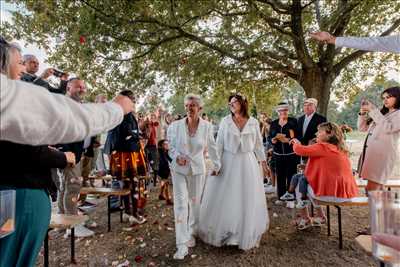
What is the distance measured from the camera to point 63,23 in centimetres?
691

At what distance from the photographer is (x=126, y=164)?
234 inches

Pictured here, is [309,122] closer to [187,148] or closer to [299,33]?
[187,148]

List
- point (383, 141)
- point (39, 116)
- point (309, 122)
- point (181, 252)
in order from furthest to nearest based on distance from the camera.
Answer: point (309, 122) < point (383, 141) < point (181, 252) < point (39, 116)

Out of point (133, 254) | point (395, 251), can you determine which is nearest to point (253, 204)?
point (133, 254)

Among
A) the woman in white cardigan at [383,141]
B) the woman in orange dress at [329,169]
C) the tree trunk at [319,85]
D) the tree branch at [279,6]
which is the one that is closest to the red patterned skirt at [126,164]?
the woman in orange dress at [329,169]

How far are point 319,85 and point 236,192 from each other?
7.13m

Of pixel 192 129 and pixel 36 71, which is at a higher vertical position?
pixel 36 71

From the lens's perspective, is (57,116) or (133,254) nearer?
(57,116)

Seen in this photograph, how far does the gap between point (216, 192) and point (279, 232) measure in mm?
1488

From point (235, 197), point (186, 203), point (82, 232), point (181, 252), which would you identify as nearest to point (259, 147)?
point (235, 197)

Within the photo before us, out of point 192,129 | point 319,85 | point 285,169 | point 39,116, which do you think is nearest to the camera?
point 39,116

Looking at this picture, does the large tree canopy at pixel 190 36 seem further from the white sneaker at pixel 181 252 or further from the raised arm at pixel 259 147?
the white sneaker at pixel 181 252

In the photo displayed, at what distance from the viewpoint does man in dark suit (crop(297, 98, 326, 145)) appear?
6.66m

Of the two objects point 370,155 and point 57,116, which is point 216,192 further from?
point 57,116
